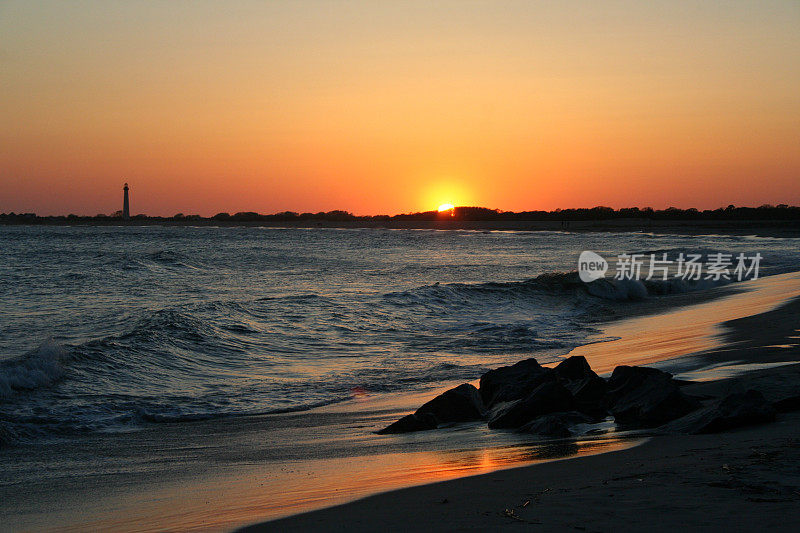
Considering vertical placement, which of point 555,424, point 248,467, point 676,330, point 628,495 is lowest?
point 248,467

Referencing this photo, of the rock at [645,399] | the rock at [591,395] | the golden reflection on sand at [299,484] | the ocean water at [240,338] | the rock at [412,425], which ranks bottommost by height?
the ocean water at [240,338]

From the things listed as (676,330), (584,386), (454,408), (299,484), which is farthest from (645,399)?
(676,330)

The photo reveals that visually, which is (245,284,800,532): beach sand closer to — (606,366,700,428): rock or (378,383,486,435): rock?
(606,366,700,428): rock

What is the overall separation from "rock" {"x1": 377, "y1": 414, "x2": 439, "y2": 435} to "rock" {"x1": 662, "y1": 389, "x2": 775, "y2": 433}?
90.2 inches

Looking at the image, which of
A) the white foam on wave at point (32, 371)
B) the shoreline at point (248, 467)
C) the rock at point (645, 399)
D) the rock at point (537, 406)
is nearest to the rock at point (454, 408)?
the shoreline at point (248, 467)

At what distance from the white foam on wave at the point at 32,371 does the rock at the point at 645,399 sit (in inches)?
290

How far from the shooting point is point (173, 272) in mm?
30156

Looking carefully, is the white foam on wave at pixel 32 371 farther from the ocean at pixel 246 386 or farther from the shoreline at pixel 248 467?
the shoreline at pixel 248 467

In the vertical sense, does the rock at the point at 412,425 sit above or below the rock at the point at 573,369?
below

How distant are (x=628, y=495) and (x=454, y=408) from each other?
365 cm

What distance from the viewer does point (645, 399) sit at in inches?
248

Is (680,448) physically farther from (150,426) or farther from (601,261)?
(601,261)

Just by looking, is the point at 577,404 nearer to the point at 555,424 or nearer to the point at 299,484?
the point at 555,424

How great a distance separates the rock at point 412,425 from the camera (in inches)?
276
